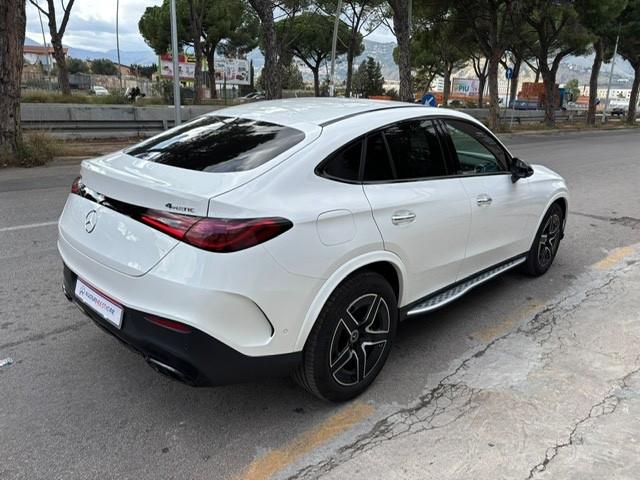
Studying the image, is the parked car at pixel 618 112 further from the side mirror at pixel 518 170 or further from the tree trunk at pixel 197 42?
the side mirror at pixel 518 170

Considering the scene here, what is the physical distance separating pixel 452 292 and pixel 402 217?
0.94 metres

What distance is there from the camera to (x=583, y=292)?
4.86 metres

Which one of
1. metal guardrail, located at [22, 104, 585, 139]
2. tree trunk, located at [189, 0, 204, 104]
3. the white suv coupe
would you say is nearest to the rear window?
the white suv coupe

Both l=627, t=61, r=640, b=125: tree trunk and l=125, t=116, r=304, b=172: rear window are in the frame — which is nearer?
l=125, t=116, r=304, b=172: rear window

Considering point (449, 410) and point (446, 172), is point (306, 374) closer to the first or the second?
point (449, 410)

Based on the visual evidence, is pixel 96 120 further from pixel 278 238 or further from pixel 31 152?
pixel 278 238

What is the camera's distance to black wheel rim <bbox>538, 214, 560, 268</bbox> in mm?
4977

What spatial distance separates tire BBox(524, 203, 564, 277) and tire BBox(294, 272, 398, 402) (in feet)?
7.48

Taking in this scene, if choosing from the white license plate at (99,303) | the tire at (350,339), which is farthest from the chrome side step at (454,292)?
the white license plate at (99,303)

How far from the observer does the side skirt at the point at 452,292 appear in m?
3.46

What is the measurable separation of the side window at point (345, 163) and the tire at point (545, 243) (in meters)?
2.51

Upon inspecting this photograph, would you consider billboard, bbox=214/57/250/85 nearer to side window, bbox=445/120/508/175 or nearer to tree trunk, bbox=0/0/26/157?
tree trunk, bbox=0/0/26/157

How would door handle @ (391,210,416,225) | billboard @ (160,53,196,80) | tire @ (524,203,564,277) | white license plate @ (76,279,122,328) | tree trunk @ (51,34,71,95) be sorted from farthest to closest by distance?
billboard @ (160,53,196,80) → tree trunk @ (51,34,71,95) → tire @ (524,203,564,277) → door handle @ (391,210,416,225) → white license plate @ (76,279,122,328)

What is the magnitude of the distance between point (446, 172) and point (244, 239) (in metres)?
1.77
